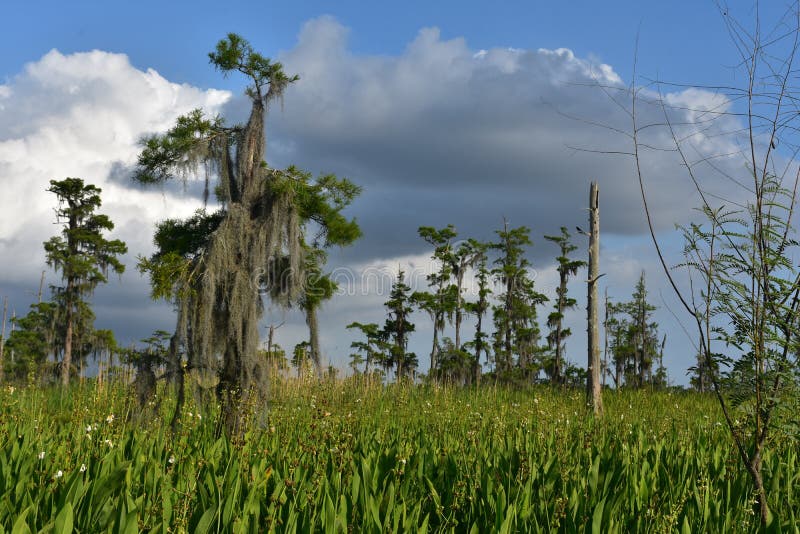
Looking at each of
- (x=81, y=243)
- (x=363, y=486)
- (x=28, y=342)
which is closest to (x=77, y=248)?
(x=81, y=243)

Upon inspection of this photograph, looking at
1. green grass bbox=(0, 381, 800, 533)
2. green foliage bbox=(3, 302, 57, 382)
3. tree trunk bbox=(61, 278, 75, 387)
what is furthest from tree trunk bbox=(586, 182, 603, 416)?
green foliage bbox=(3, 302, 57, 382)

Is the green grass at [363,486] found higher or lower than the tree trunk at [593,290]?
lower

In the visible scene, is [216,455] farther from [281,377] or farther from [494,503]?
[281,377]

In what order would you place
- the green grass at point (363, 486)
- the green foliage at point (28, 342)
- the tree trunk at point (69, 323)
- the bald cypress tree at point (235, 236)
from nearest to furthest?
the green grass at point (363, 486) < the bald cypress tree at point (235, 236) < the tree trunk at point (69, 323) < the green foliage at point (28, 342)

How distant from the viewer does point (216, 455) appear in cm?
625

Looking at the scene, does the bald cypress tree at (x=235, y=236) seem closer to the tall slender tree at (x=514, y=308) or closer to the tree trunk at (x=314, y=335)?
the tree trunk at (x=314, y=335)

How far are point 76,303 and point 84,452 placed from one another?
69.4ft

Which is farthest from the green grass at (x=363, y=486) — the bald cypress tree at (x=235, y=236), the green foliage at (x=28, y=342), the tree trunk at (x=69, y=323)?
the green foliage at (x=28, y=342)

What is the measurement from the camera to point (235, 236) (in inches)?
383

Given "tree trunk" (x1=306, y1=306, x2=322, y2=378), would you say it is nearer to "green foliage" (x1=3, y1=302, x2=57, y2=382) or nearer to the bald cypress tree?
the bald cypress tree

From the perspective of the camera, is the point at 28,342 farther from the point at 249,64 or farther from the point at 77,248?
the point at 249,64

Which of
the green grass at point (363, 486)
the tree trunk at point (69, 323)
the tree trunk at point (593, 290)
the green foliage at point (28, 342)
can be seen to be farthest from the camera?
the green foliage at point (28, 342)

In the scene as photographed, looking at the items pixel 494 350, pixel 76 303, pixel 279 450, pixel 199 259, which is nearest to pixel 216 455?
pixel 279 450

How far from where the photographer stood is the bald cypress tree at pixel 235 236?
9.42 meters
